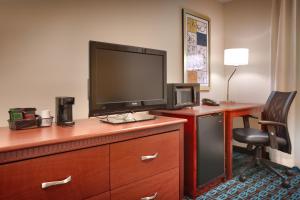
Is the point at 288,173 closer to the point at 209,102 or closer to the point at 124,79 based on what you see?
the point at 209,102

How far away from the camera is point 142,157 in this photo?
4.95ft

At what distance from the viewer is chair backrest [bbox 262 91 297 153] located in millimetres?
2348

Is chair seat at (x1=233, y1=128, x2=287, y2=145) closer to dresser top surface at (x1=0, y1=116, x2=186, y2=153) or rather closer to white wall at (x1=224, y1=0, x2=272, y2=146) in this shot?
white wall at (x1=224, y1=0, x2=272, y2=146)

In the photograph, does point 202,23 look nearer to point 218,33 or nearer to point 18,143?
point 218,33

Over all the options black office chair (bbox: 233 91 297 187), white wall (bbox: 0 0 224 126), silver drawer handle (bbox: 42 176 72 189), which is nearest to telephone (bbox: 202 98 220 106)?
black office chair (bbox: 233 91 297 187)

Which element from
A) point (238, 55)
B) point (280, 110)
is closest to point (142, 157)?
point (280, 110)

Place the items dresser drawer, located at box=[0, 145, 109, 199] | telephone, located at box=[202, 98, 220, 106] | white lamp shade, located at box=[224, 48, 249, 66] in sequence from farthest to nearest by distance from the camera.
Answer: white lamp shade, located at box=[224, 48, 249, 66] → telephone, located at box=[202, 98, 220, 106] → dresser drawer, located at box=[0, 145, 109, 199]

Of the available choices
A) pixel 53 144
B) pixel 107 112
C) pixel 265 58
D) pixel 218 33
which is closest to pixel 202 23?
pixel 218 33

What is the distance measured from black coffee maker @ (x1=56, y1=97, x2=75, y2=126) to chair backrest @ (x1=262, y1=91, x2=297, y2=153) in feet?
6.89

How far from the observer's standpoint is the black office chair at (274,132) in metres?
2.32

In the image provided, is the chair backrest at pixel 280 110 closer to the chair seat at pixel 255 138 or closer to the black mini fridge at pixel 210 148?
the chair seat at pixel 255 138

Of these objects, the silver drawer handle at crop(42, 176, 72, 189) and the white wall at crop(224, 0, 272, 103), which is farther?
the white wall at crop(224, 0, 272, 103)

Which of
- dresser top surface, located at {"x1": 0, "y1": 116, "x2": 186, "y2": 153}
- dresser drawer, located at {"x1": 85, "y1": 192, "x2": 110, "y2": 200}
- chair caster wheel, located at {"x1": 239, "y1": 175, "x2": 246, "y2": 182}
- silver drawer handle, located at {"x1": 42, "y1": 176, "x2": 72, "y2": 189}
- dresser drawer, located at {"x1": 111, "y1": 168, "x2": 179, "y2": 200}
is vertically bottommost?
chair caster wheel, located at {"x1": 239, "y1": 175, "x2": 246, "y2": 182}

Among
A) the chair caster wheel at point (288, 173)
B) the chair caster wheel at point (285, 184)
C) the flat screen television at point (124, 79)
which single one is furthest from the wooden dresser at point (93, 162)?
the chair caster wheel at point (288, 173)
